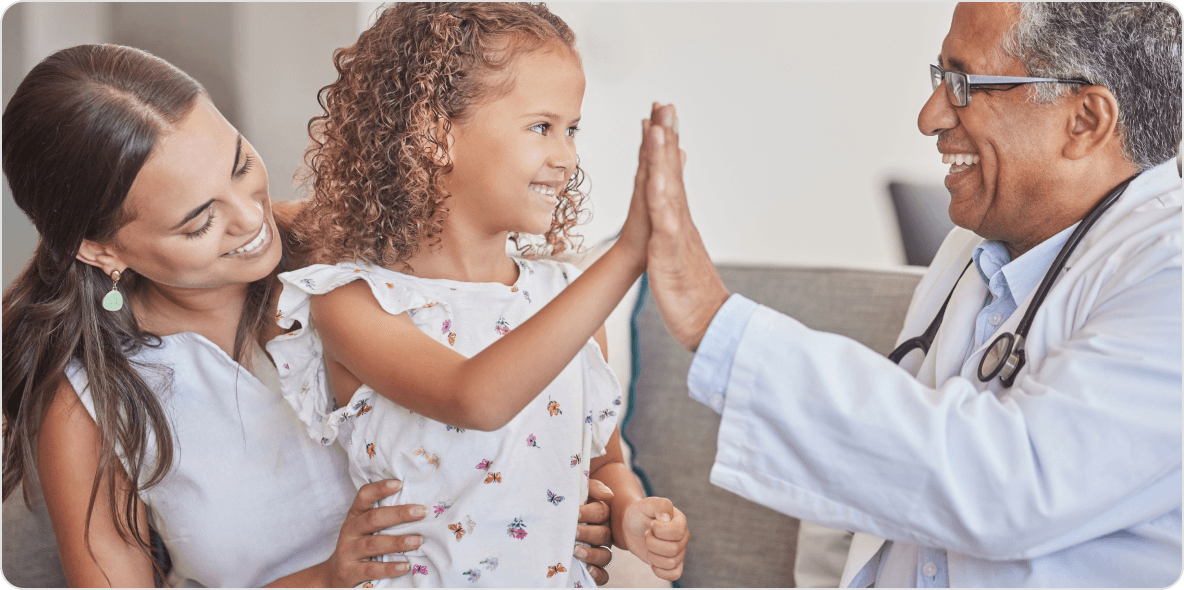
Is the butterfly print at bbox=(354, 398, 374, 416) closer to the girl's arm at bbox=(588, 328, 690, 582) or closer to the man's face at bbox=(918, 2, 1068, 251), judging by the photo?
the girl's arm at bbox=(588, 328, 690, 582)

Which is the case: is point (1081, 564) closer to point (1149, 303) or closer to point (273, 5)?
point (1149, 303)

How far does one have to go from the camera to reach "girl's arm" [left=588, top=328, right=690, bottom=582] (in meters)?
1.34

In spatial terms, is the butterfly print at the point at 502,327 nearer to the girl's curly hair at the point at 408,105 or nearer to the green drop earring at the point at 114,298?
the girl's curly hair at the point at 408,105

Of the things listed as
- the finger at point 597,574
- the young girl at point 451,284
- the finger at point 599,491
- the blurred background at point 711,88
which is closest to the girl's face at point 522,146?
the young girl at point 451,284

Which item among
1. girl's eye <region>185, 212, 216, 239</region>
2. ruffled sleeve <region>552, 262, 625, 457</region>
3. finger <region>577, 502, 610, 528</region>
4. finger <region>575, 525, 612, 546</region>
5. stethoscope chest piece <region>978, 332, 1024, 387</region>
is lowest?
finger <region>575, 525, 612, 546</region>

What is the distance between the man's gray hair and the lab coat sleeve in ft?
0.97

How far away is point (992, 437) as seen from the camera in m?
1.00

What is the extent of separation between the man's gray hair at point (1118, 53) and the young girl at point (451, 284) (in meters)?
0.66

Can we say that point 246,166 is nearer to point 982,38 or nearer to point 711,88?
point 982,38

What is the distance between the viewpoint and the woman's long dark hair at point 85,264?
4.10 feet

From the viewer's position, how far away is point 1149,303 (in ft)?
3.44

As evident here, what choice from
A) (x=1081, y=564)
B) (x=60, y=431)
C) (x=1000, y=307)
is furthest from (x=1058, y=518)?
(x=60, y=431)

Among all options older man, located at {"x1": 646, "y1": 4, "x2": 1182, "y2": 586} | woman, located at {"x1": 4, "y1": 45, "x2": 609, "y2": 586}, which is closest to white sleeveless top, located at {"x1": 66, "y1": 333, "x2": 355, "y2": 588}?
woman, located at {"x1": 4, "y1": 45, "x2": 609, "y2": 586}

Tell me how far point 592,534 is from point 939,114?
87 cm
